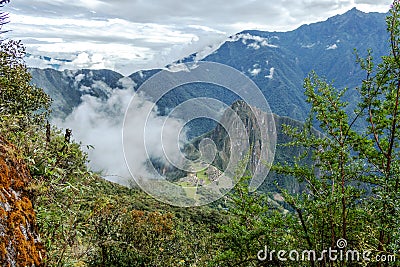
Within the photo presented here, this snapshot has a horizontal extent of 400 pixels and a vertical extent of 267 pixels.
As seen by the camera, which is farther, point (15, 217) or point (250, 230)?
point (250, 230)

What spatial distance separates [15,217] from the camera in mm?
3244

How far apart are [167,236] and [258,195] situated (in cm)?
669

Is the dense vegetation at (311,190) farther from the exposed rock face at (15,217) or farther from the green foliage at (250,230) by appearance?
the exposed rock face at (15,217)

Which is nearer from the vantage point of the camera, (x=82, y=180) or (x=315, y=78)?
(x=82, y=180)

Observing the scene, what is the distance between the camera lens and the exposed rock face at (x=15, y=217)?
3051 mm

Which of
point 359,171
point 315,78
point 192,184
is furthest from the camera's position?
point 192,184

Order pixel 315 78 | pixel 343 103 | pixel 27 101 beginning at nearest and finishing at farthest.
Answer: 1. pixel 343 103
2. pixel 315 78
3. pixel 27 101

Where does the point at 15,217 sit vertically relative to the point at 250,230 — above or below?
above

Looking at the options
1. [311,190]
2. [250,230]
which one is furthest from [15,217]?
[311,190]

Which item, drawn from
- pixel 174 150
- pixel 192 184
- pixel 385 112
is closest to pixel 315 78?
pixel 385 112

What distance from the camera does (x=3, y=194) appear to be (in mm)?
3258

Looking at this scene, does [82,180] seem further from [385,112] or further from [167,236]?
[167,236]

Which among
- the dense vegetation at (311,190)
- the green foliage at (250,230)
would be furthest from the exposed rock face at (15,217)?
the green foliage at (250,230)

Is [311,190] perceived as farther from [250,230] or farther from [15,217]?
[15,217]
